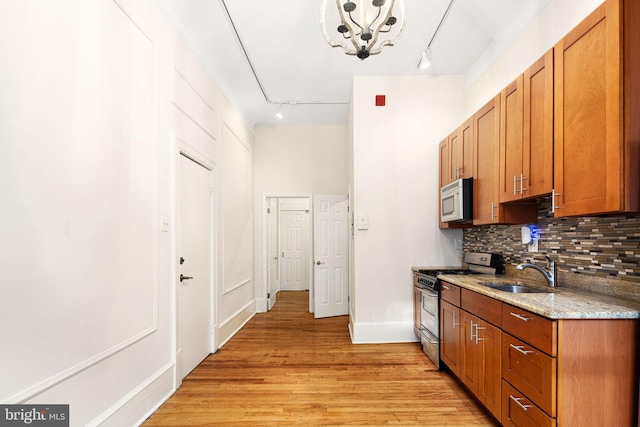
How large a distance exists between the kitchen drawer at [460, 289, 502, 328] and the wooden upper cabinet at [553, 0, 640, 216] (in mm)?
712

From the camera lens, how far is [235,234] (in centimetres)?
443

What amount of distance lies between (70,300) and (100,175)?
0.70 metres

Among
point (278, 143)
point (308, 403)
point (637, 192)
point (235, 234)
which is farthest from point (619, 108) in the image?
point (278, 143)

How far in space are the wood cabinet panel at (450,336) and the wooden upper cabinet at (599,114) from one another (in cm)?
126

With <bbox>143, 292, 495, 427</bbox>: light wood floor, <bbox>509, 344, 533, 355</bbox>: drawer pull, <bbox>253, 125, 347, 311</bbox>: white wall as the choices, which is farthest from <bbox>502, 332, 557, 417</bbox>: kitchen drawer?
<bbox>253, 125, 347, 311</bbox>: white wall

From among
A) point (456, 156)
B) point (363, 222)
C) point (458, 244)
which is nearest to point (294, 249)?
point (363, 222)

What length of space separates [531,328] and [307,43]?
299cm

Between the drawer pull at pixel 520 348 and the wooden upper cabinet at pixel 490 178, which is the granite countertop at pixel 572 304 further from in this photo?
the wooden upper cabinet at pixel 490 178

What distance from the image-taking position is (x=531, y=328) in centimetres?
172

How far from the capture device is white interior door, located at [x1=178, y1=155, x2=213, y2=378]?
9.45 ft

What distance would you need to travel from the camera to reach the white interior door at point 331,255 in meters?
5.03

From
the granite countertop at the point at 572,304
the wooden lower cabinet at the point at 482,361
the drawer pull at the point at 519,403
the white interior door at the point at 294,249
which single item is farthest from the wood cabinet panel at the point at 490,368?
the white interior door at the point at 294,249

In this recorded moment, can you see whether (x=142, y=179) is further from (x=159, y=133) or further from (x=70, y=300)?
(x=70, y=300)

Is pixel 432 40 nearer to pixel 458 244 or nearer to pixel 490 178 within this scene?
pixel 490 178
